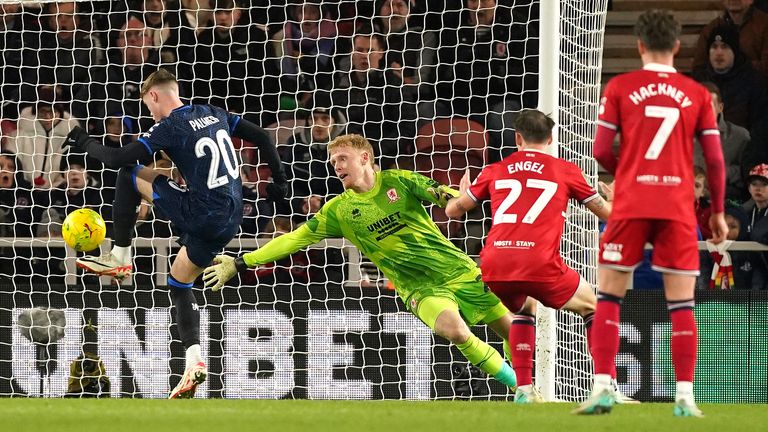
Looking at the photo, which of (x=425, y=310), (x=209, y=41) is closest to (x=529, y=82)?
(x=209, y=41)

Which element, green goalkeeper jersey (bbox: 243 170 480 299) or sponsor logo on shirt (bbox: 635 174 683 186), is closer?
sponsor logo on shirt (bbox: 635 174 683 186)

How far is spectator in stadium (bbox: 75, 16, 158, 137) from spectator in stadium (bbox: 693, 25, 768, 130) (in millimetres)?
4860

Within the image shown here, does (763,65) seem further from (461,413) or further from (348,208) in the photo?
(461,413)

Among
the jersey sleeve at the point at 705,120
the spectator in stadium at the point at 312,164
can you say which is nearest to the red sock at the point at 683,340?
the jersey sleeve at the point at 705,120

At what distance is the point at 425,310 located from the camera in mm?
8516

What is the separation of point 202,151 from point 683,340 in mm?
3473

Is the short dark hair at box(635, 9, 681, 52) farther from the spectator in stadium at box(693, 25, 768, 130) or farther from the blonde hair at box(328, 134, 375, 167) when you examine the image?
the spectator in stadium at box(693, 25, 768, 130)

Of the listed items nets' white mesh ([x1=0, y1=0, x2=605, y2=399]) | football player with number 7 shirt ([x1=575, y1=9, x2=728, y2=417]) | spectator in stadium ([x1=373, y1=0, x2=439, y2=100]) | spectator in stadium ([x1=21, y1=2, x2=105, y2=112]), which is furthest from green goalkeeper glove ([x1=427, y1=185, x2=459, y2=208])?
spectator in stadium ([x1=21, y1=2, x2=105, y2=112])

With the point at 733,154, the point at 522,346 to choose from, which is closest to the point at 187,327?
the point at 522,346

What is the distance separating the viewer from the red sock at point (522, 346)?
7816mm

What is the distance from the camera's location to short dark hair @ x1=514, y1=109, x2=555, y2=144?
7.36 meters

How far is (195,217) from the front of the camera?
28.0 ft

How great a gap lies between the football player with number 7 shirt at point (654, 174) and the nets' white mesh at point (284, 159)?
3.40m

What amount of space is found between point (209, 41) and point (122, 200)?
3.81 metres
